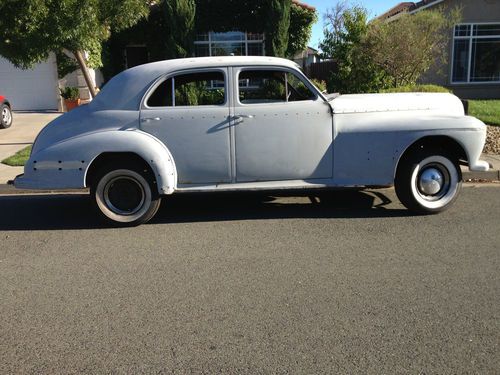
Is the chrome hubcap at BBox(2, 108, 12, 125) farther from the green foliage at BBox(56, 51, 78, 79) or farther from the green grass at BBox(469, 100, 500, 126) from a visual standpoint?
the green grass at BBox(469, 100, 500, 126)

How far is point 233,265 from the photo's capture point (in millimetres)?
4793

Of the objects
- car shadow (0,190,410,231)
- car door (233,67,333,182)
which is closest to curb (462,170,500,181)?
car shadow (0,190,410,231)

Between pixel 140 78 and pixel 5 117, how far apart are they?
9.40 meters

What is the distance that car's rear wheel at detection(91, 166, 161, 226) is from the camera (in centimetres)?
592

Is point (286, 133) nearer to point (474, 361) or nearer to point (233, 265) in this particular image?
point (233, 265)

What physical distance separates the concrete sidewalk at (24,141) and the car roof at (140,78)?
3.03m

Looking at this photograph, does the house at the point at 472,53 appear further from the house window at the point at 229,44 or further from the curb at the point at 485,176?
the curb at the point at 485,176

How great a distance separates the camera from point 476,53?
2000cm

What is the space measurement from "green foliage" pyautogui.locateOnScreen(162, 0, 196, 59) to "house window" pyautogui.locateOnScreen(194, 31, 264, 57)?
2.17 metres

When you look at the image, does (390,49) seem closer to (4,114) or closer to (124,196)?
(124,196)

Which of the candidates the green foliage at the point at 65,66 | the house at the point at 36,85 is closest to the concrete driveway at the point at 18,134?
the house at the point at 36,85

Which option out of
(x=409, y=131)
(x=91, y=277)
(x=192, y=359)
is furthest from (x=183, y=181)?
(x=192, y=359)

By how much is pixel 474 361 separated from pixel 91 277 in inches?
126

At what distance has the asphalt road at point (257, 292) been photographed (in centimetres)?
325
